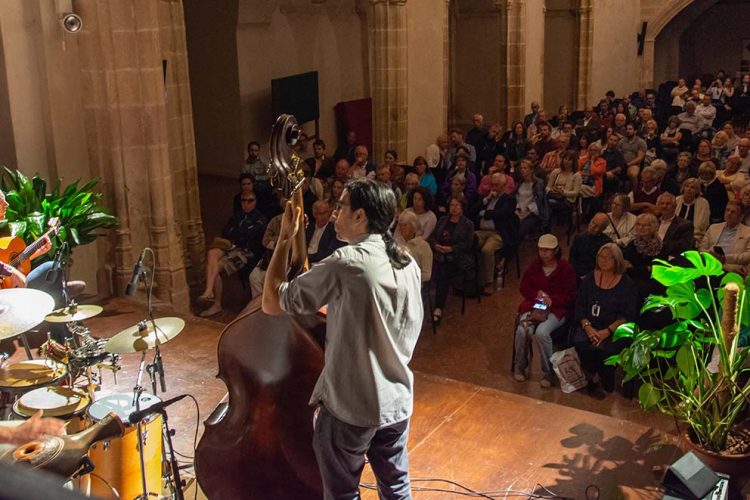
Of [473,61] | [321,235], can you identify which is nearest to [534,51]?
[473,61]

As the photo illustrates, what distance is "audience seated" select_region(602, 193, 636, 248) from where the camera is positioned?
6680 millimetres

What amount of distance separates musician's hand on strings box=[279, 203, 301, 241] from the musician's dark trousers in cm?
54

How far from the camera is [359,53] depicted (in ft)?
46.9

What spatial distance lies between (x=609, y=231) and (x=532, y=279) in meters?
1.24

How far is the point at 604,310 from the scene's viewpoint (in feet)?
17.7

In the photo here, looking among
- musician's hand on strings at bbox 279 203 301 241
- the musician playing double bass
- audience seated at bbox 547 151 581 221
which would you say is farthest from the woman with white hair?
the musician playing double bass

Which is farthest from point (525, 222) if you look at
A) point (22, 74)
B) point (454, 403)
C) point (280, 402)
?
point (280, 402)

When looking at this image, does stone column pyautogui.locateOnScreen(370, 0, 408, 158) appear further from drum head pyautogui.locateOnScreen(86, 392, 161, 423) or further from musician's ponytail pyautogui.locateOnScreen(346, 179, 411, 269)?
musician's ponytail pyautogui.locateOnScreen(346, 179, 411, 269)

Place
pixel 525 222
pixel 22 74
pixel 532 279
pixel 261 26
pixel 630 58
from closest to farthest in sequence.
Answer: pixel 532 279
pixel 22 74
pixel 525 222
pixel 261 26
pixel 630 58

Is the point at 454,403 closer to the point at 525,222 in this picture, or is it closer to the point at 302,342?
the point at 302,342

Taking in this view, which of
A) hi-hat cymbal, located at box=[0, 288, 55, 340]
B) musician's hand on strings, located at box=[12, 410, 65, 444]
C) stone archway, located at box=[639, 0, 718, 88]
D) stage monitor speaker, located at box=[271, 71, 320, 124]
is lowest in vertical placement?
musician's hand on strings, located at box=[12, 410, 65, 444]

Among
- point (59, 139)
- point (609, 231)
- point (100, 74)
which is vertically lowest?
point (609, 231)

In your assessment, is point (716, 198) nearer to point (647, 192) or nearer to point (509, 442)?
point (647, 192)

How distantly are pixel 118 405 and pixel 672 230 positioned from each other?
4583 millimetres
